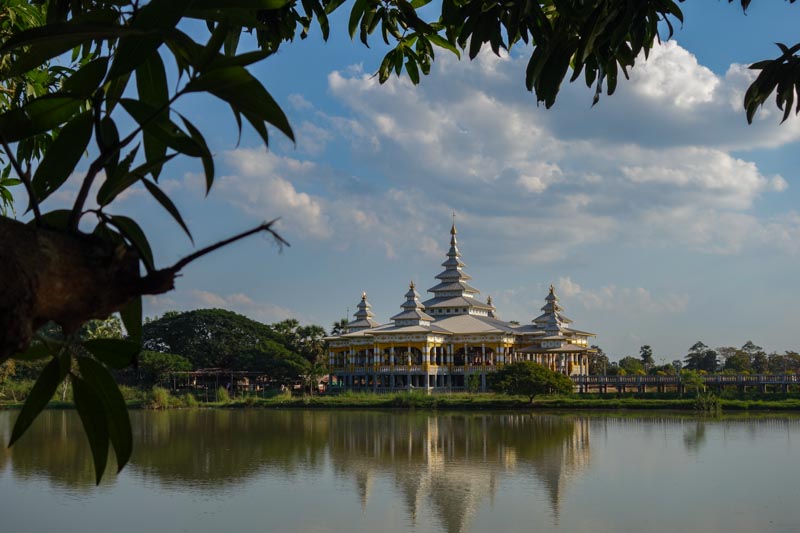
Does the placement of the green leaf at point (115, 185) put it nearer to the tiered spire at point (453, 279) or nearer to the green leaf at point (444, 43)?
the green leaf at point (444, 43)

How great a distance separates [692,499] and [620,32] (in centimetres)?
983

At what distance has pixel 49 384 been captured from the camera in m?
0.73

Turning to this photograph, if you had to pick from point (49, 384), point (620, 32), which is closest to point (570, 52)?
point (620, 32)

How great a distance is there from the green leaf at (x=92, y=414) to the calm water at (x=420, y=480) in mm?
8604

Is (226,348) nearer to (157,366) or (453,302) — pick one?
(157,366)

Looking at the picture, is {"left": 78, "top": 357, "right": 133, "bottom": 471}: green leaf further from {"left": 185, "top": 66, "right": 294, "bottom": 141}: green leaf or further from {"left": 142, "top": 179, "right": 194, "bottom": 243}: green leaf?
{"left": 185, "top": 66, "right": 294, "bottom": 141}: green leaf

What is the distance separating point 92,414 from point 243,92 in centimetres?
30

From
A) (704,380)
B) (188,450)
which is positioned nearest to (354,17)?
(188,450)

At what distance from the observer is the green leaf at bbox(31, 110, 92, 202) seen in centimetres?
74

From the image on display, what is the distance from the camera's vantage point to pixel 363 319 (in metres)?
33.4

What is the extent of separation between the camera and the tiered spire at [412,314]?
29625mm

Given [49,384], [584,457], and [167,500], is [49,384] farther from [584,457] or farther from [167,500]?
[584,457]

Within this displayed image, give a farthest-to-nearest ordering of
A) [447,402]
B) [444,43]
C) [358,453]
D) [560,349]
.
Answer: [560,349] → [447,402] → [358,453] → [444,43]

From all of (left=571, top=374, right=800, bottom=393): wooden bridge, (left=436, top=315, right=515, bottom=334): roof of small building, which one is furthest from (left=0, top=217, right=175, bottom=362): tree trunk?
(left=436, top=315, right=515, bottom=334): roof of small building
